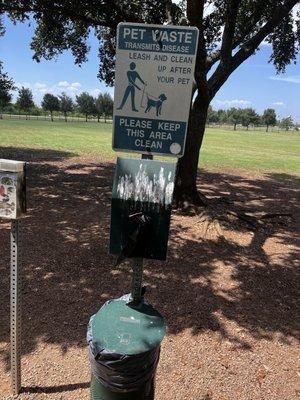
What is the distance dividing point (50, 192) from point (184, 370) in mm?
7614

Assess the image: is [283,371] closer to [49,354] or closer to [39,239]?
[49,354]

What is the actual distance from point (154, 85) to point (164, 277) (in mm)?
3733

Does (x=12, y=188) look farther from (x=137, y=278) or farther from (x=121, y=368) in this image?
(x=121, y=368)

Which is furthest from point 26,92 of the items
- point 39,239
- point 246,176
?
point 39,239

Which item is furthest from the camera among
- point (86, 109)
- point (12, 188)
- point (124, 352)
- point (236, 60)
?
point (86, 109)

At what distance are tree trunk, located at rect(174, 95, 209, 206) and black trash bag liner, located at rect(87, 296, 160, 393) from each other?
679 cm

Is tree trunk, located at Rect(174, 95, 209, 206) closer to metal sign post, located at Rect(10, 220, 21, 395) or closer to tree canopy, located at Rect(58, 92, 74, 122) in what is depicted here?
metal sign post, located at Rect(10, 220, 21, 395)

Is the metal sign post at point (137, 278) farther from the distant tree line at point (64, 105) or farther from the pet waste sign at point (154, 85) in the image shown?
the distant tree line at point (64, 105)

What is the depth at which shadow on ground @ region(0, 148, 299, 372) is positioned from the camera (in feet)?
15.0

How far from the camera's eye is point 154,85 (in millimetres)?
2539

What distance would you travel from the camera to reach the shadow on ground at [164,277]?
459cm

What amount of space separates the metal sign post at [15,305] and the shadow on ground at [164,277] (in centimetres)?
59

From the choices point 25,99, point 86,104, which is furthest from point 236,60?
point 86,104

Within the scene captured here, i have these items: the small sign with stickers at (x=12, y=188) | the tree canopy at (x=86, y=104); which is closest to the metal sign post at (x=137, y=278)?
the small sign with stickers at (x=12, y=188)
